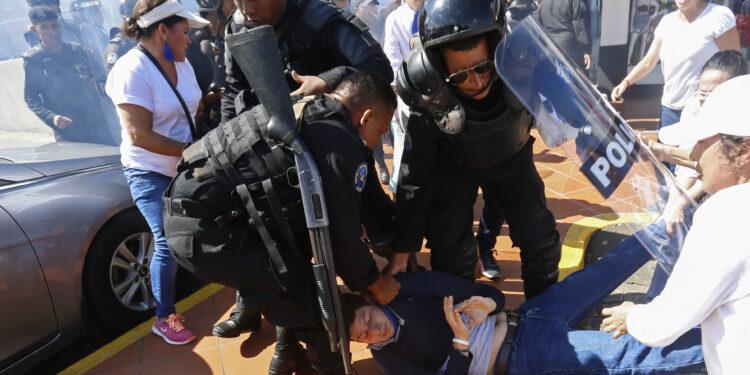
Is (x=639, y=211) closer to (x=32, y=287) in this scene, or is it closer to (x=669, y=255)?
(x=669, y=255)

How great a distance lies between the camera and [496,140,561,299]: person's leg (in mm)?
2451

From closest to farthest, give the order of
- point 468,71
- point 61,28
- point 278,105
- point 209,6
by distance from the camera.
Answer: point 278,105 → point 468,71 → point 209,6 → point 61,28

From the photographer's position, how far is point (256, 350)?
2795 mm

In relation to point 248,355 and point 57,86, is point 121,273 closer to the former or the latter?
point 248,355

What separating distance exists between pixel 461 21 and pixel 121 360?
2.44 metres

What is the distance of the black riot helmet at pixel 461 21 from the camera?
1875mm

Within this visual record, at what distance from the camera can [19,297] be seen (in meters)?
2.44

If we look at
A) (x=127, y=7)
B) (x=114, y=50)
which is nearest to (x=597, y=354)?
(x=114, y=50)

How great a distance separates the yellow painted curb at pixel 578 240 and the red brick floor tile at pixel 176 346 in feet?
6.74

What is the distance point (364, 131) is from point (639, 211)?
100 cm

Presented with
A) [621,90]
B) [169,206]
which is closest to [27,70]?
[169,206]

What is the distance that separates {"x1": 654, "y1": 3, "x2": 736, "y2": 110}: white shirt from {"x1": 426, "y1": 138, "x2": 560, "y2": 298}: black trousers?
215 centimetres

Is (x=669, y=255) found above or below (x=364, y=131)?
below

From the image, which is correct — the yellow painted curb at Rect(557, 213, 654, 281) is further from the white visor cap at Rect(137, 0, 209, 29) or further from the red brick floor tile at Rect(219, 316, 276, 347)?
the white visor cap at Rect(137, 0, 209, 29)
